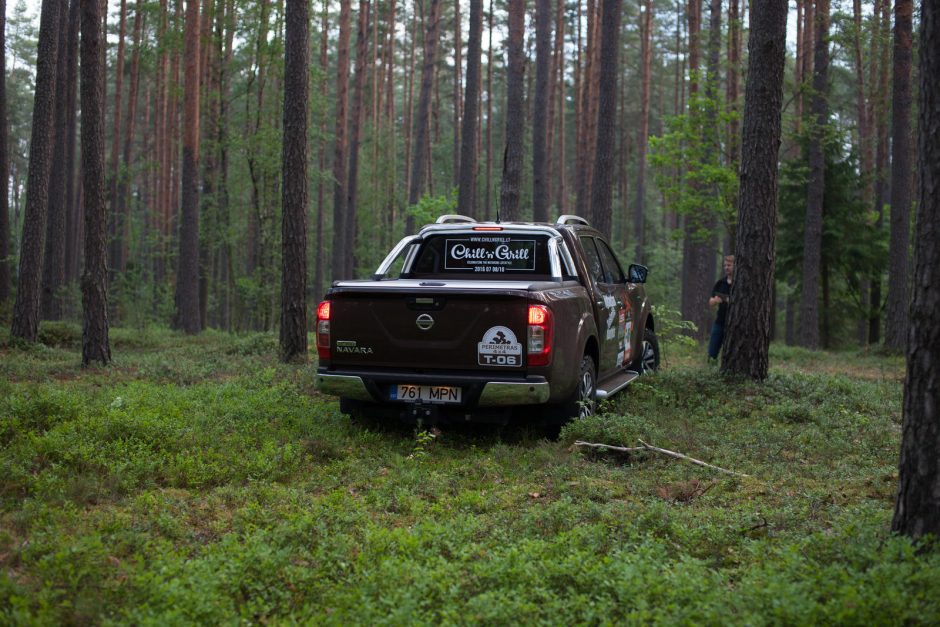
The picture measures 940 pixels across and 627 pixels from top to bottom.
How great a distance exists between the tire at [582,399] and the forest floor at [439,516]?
0.27 meters

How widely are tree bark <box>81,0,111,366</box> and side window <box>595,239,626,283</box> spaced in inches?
284

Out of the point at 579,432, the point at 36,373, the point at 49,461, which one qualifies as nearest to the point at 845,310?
the point at 579,432

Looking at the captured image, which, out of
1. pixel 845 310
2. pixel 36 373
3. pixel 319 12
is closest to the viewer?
pixel 36 373

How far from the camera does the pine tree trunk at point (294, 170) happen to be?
43.4ft

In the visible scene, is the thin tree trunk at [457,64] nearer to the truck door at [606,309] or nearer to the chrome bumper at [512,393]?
the truck door at [606,309]

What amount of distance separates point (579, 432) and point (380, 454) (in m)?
1.84

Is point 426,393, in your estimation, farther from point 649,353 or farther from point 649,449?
point 649,353

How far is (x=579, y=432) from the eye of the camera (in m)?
7.60

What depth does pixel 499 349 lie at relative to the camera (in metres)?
7.27

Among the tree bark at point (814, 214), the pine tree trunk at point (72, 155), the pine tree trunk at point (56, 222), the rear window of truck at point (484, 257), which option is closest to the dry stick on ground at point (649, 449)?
the rear window of truck at point (484, 257)

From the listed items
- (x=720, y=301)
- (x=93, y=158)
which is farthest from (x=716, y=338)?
(x=93, y=158)

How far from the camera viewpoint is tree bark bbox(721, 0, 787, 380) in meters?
10.5

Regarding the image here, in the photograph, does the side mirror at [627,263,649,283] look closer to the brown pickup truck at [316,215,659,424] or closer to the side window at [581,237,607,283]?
the side window at [581,237,607,283]

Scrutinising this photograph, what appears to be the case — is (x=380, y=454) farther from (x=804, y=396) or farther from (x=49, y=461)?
(x=804, y=396)
